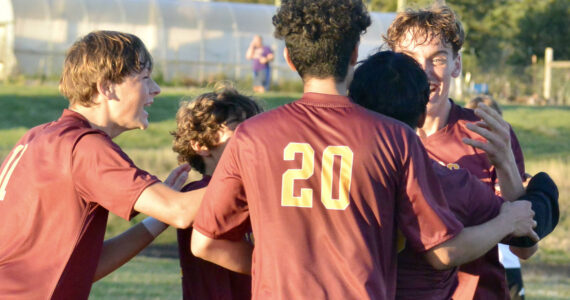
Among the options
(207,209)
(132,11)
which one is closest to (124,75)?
(207,209)

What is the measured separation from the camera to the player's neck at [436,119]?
4375mm

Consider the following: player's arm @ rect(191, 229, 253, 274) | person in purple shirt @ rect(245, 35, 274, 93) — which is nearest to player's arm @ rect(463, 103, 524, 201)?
player's arm @ rect(191, 229, 253, 274)

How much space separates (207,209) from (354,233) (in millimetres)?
514

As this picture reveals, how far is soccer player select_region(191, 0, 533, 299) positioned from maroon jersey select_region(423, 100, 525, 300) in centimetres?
94

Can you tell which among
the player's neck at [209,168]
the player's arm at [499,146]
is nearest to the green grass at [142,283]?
the player's neck at [209,168]

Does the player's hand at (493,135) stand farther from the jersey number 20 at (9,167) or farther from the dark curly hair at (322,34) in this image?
the jersey number 20 at (9,167)

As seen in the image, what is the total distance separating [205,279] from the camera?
402 centimetres

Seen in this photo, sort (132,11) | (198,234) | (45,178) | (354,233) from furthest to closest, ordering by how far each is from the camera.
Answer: (132,11)
(45,178)
(198,234)
(354,233)

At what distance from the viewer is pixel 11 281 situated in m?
3.53

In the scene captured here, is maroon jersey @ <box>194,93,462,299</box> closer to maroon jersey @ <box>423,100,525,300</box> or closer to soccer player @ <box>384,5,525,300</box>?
maroon jersey @ <box>423,100,525,300</box>

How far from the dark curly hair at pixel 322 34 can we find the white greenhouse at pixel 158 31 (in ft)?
74.6

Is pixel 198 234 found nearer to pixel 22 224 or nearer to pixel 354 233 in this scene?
pixel 354 233

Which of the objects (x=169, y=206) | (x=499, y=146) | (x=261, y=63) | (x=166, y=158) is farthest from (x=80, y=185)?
(x=261, y=63)

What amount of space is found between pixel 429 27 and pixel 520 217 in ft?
4.18
